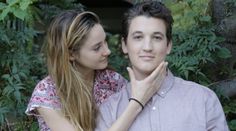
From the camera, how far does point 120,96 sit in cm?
280

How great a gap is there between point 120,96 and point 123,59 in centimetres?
136

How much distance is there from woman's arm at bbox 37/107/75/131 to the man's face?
19.4 inches

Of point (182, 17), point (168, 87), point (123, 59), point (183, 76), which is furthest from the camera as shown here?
point (123, 59)

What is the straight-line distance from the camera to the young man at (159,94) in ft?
8.46

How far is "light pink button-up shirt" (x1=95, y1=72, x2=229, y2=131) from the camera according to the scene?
2.56 metres

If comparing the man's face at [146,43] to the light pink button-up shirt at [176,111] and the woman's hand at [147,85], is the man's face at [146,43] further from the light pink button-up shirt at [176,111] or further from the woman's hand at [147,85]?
the light pink button-up shirt at [176,111]

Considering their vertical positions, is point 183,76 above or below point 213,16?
below

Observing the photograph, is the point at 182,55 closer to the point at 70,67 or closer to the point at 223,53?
the point at 223,53

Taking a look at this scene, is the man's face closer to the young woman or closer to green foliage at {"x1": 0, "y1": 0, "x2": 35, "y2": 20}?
the young woman

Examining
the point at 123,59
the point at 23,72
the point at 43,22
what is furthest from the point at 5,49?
the point at 123,59

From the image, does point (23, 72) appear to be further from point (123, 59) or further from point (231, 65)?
point (231, 65)

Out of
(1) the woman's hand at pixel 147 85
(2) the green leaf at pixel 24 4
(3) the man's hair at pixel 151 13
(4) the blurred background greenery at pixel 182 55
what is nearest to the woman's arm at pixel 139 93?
(1) the woman's hand at pixel 147 85

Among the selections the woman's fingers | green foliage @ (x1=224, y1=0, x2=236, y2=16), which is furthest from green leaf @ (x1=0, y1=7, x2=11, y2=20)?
green foliage @ (x1=224, y1=0, x2=236, y2=16)

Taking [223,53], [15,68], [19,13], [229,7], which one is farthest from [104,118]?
[229,7]
